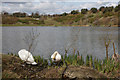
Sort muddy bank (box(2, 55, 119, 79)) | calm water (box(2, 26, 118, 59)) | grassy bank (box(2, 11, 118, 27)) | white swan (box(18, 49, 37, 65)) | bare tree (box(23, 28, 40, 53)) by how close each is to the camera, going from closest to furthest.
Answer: muddy bank (box(2, 55, 119, 79))
white swan (box(18, 49, 37, 65))
bare tree (box(23, 28, 40, 53))
calm water (box(2, 26, 118, 59))
grassy bank (box(2, 11, 118, 27))

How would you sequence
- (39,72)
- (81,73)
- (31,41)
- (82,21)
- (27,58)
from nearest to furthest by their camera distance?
1. (81,73)
2. (39,72)
3. (27,58)
4. (31,41)
5. (82,21)

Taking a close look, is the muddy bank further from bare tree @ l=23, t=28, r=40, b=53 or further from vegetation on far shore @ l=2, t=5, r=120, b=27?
vegetation on far shore @ l=2, t=5, r=120, b=27

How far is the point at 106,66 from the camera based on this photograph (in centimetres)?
424

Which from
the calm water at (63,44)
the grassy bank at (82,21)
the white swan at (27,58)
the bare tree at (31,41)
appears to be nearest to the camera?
the white swan at (27,58)

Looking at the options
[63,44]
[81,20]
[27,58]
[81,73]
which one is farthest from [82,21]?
[81,73]

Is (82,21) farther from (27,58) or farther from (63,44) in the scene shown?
(27,58)

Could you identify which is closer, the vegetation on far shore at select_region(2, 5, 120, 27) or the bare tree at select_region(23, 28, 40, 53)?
the bare tree at select_region(23, 28, 40, 53)

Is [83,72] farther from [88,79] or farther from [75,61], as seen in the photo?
[75,61]

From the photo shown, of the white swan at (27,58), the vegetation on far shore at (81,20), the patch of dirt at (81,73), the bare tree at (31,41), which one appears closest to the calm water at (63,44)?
the bare tree at (31,41)

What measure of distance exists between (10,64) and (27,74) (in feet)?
2.49

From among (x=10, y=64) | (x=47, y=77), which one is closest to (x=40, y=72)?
(x=47, y=77)

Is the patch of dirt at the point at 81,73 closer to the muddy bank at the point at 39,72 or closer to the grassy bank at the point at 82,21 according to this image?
the muddy bank at the point at 39,72

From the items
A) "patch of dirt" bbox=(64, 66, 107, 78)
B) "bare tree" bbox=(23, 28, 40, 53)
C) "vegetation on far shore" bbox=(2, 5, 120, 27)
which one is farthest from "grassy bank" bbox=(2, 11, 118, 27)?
"patch of dirt" bbox=(64, 66, 107, 78)

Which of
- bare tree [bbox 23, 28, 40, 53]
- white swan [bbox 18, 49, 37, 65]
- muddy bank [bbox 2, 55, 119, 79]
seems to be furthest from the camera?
bare tree [bbox 23, 28, 40, 53]
